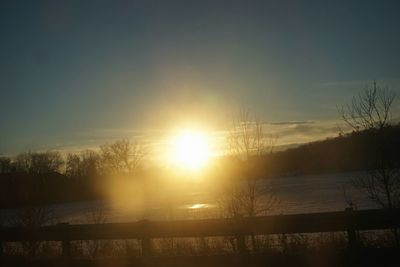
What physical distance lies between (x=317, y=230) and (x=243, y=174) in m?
6.21

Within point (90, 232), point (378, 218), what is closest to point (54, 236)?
point (90, 232)

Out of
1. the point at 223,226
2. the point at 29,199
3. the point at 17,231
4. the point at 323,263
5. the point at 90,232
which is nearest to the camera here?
the point at 323,263

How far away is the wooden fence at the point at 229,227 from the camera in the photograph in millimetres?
7316

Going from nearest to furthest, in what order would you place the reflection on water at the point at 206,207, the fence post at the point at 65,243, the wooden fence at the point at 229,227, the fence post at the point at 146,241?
the wooden fence at the point at 229,227
the fence post at the point at 146,241
the fence post at the point at 65,243
the reflection on water at the point at 206,207

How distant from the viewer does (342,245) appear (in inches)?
321

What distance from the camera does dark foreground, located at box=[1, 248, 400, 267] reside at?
6902 millimetres

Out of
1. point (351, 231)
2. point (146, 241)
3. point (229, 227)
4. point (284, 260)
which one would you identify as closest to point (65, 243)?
point (146, 241)

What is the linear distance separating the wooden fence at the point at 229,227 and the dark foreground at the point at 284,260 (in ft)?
1.46

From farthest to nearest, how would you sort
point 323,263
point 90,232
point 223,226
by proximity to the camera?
point 90,232 → point 223,226 → point 323,263

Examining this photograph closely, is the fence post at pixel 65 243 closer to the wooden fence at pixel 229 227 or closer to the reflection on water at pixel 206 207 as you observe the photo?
the wooden fence at pixel 229 227

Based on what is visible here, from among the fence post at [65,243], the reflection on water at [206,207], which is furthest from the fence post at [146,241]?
the reflection on water at [206,207]

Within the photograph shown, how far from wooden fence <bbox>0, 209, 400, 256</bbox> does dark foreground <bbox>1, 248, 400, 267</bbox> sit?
444mm

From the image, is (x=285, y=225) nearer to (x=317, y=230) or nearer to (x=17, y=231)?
(x=317, y=230)

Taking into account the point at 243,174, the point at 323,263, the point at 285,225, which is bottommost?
the point at 323,263
